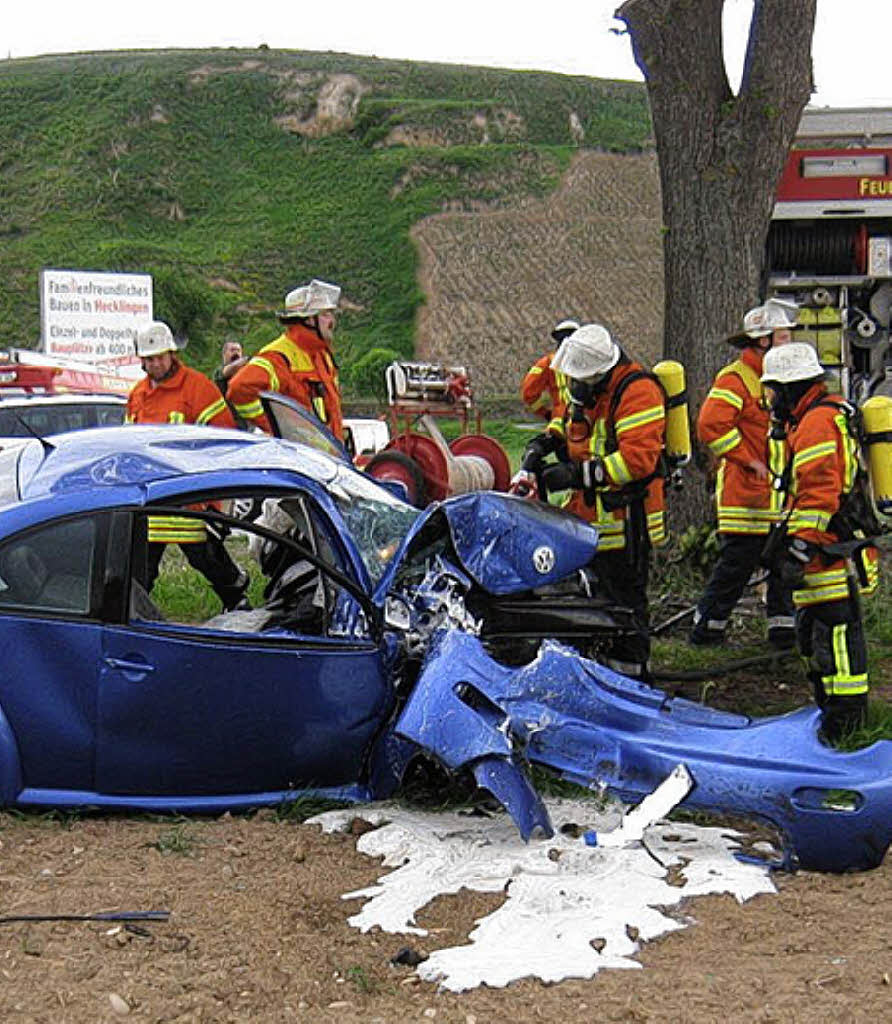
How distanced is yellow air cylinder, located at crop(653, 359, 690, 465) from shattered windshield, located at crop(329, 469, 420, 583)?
1895 mm

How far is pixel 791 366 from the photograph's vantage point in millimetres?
5977

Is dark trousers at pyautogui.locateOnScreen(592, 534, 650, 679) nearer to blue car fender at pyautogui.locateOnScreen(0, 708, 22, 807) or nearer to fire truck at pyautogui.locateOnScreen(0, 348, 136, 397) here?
blue car fender at pyautogui.locateOnScreen(0, 708, 22, 807)

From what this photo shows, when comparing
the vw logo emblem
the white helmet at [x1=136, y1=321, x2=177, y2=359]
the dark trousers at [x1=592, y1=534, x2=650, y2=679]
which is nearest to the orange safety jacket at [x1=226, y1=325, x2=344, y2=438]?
the white helmet at [x1=136, y1=321, x2=177, y2=359]

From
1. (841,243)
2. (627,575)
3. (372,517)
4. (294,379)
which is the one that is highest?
(841,243)

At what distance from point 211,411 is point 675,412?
2.38 metres

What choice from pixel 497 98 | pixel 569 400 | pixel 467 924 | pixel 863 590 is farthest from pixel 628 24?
pixel 497 98

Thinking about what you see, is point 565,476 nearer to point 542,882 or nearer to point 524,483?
point 524,483

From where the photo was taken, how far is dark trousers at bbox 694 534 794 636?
7777mm

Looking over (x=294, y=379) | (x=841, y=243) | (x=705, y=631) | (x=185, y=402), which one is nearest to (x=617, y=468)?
(x=705, y=631)

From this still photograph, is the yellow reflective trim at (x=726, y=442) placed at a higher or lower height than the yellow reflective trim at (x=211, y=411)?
lower

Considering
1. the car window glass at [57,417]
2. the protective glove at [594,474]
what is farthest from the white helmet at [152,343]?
the car window glass at [57,417]

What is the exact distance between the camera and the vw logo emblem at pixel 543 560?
551 centimetres

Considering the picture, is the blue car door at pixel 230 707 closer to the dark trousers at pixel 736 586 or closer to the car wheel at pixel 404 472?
the dark trousers at pixel 736 586

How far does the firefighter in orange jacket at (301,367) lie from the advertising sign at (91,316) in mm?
17888
